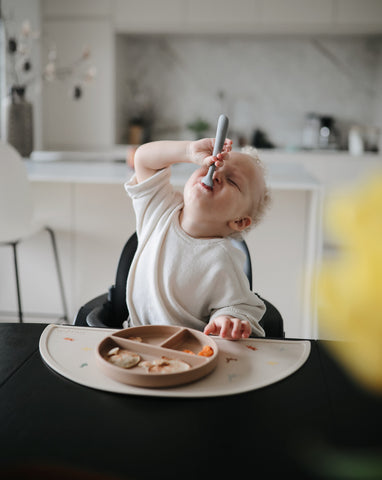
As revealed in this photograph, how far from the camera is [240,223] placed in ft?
4.00

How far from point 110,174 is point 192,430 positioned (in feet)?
6.51

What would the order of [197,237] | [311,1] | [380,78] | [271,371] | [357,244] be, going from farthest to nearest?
[380,78] < [311,1] < [197,237] < [271,371] < [357,244]

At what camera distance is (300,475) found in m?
0.51

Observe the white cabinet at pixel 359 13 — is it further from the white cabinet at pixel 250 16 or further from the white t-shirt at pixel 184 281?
the white t-shirt at pixel 184 281

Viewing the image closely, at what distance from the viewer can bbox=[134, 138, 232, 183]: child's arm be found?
108 cm

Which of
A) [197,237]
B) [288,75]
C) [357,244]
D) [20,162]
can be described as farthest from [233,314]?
[288,75]

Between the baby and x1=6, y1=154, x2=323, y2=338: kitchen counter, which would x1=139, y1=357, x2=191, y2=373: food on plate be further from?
x1=6, y1=154, x2=323, y2=338: kitchen counter

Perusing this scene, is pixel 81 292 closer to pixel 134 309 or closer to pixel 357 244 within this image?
pixel 134 309

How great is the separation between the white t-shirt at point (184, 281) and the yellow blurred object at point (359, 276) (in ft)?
2.66

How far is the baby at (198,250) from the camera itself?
115cm

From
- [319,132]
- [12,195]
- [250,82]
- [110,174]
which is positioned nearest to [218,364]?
[12,195]

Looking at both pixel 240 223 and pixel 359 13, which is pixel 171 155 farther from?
pixel 359 13

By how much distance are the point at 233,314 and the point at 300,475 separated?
582 millimetres

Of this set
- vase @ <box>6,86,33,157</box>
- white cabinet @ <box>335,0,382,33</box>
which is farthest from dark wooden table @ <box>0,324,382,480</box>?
white cabinet @ <box>335,0,382,33</box>
